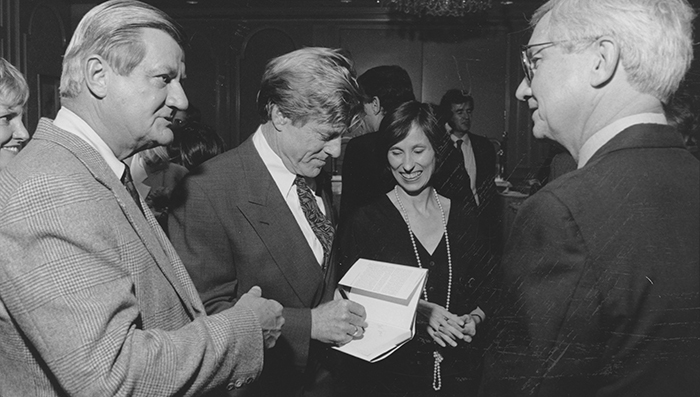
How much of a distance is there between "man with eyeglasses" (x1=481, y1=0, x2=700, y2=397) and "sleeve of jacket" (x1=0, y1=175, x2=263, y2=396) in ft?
1.81

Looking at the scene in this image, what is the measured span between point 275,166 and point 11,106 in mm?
1046

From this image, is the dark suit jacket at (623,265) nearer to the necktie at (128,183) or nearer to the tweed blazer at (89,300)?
the tweed blazer at (89,300)

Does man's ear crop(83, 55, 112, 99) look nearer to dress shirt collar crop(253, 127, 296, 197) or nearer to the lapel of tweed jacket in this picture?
the lapel of tweed jacket

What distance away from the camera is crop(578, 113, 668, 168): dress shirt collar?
29.2 inches

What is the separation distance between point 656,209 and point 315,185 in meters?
1.11

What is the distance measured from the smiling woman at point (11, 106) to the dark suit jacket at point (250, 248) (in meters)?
0.89

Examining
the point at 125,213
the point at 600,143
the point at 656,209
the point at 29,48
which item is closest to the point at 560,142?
the point at 600,143

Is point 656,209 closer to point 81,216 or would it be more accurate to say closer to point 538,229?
point 538,229

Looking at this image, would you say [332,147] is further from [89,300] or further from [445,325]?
[89,300]

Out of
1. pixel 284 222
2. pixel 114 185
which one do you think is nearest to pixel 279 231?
pixel 284 222

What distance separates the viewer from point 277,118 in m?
1.49

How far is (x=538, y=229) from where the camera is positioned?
2.44ft

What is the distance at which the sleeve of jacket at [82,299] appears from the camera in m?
0.73

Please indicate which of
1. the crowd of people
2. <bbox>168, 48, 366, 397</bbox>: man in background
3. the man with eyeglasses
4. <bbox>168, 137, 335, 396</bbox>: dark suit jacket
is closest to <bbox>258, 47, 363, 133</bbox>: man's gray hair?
<bbox>168, 48, 366, 397</bbox>: man in background
